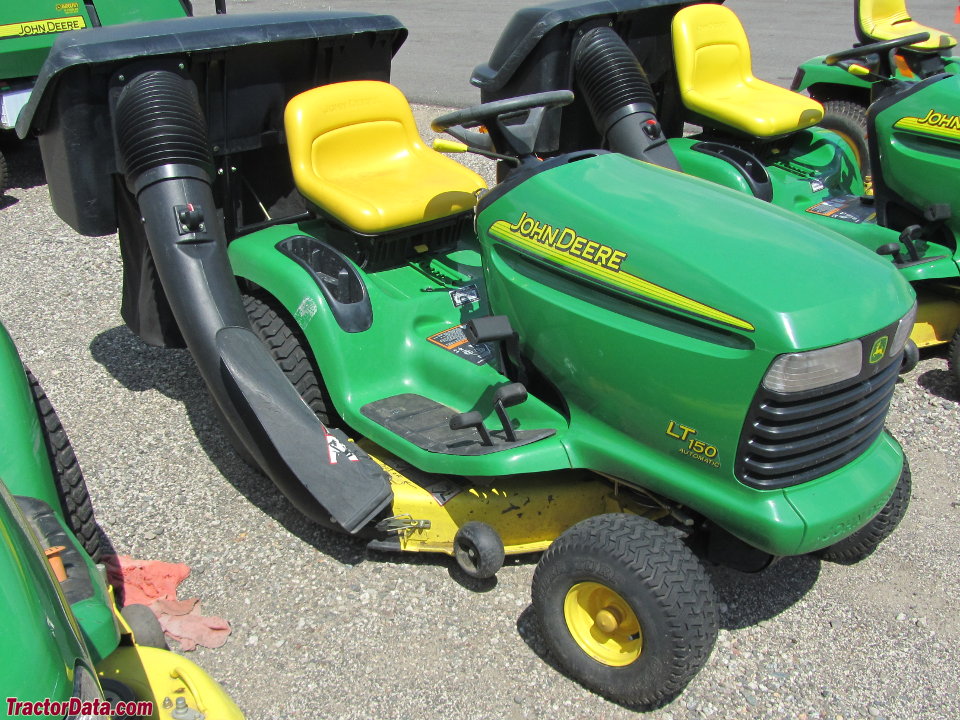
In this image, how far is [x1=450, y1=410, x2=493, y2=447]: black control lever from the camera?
254 cm

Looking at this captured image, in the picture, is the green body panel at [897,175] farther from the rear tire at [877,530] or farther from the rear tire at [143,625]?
the rear tire at [143,625]

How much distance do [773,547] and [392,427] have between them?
113 centimetres

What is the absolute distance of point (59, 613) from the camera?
1.53m

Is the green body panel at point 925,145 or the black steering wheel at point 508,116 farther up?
the black steering wheel at point 508,116

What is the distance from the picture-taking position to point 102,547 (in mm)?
2912

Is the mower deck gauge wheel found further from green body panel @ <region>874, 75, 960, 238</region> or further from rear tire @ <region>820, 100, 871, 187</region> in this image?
rear tire @ <region>820, 100, 871, 187</region>

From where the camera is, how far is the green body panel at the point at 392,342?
9.29ft

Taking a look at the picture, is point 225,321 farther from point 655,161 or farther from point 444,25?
point 444,25

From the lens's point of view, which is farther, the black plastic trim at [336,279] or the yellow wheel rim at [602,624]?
the black plastic trim at [336,279]

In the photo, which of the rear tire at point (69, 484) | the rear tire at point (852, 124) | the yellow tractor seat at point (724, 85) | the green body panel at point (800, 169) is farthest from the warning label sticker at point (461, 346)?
the rear tire at point (852, 124)

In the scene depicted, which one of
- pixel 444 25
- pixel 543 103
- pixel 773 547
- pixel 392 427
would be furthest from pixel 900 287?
pixel 444 25

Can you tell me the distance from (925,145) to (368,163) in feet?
7.22

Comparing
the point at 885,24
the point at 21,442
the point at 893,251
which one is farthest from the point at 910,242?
the point at 21,442

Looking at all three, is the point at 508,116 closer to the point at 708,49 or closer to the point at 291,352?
the point at 291,352
